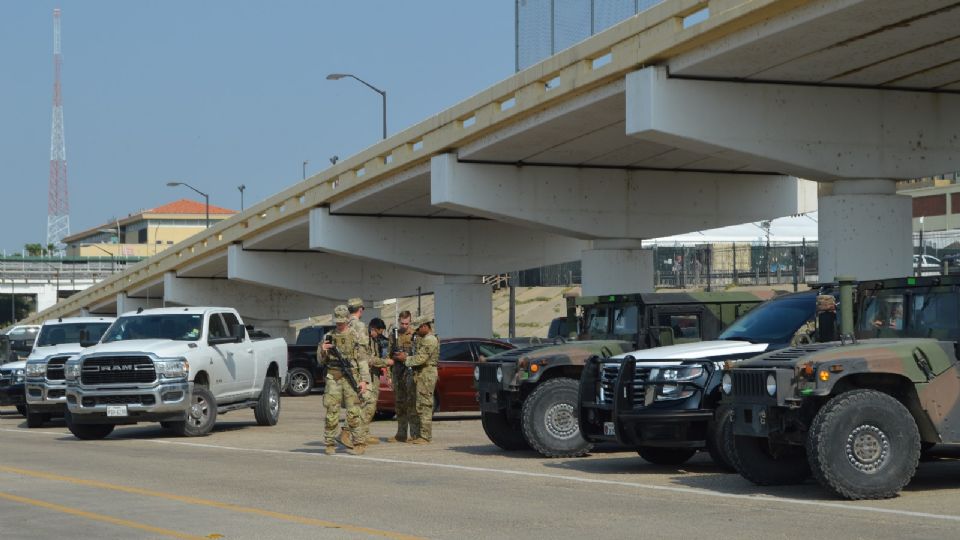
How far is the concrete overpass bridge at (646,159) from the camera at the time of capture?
21594mm

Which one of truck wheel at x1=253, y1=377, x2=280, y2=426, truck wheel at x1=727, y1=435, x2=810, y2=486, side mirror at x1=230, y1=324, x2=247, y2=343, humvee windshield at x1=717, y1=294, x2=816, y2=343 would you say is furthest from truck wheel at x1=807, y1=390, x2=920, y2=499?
truck wheel at x1=253, y1=377, x2=280, y2=426

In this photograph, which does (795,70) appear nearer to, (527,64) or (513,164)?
(527,64)

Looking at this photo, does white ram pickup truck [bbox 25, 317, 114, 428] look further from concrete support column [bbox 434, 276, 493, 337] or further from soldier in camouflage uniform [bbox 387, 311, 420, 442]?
concrete support column [bbox 434, 276, 493, 337]

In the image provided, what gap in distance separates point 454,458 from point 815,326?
479 cm

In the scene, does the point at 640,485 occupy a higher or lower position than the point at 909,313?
lower

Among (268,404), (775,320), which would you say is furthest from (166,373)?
(775,320)

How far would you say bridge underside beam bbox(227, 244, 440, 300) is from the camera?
53.4 metres

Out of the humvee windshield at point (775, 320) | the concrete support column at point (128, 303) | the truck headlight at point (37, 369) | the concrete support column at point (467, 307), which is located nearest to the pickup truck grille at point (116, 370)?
the truck headlight at point (37, 369)

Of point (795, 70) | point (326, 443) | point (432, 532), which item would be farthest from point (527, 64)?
point (432, 532)

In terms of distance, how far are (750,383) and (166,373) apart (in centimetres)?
1148

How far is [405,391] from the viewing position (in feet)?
65.7

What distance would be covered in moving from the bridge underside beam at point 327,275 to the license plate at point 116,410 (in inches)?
1218

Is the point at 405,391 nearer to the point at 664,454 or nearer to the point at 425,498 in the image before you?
the point at 664,454

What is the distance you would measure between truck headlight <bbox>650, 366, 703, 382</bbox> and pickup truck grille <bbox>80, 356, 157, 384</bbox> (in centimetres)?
968
